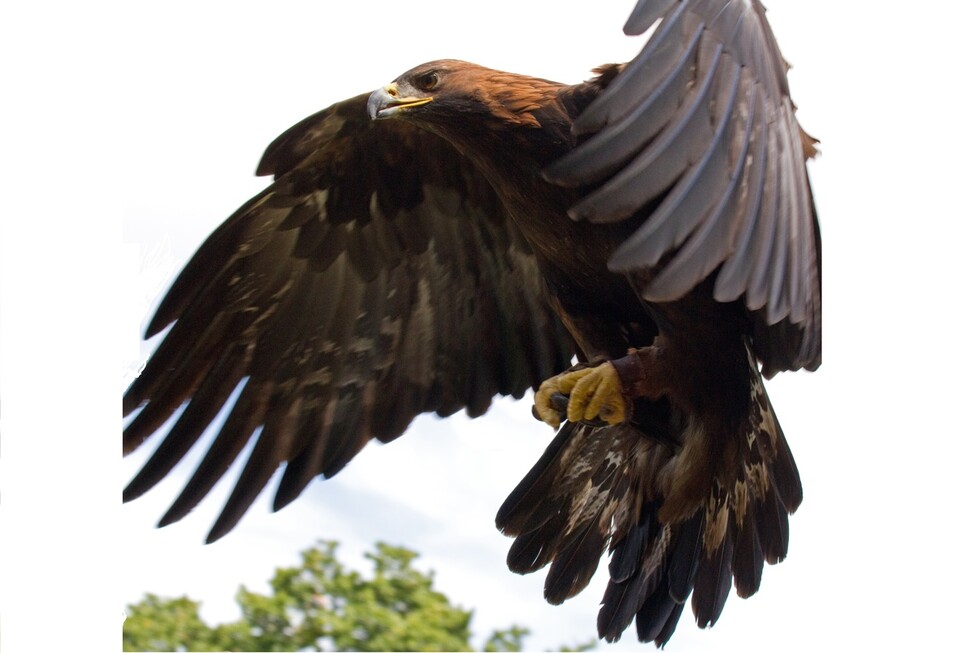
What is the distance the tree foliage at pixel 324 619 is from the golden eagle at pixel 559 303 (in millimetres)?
506

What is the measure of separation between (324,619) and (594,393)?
1451 mm

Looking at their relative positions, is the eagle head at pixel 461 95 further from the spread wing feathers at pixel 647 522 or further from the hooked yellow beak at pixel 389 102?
the spread wing feathers at pixel 647 522

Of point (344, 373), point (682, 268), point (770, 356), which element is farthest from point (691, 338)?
point (344, 373)

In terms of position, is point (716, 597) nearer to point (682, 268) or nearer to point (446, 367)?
point (446, 367)

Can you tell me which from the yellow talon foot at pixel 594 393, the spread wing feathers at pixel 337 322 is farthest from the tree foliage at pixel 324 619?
the yellow talon foot at pixel 594 393

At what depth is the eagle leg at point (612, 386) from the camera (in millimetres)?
3670

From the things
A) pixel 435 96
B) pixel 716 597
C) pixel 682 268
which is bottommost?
pixel 716 597

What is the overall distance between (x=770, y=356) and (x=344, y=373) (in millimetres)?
1453

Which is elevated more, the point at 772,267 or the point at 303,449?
the point at 303,449

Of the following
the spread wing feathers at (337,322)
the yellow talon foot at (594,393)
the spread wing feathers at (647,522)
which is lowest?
the spread wing feathers at (647,522)

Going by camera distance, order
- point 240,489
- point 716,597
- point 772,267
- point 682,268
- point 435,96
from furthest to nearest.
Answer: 1. point 240,489
2. point 716,597
3. point 435,96
4. point 772,267
5. point 682,268

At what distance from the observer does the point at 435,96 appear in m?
3.62

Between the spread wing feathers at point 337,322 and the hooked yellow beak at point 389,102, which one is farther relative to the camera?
the spread wing feathers at point 337,322

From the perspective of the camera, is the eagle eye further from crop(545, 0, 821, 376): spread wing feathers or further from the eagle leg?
the eagle leg
